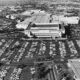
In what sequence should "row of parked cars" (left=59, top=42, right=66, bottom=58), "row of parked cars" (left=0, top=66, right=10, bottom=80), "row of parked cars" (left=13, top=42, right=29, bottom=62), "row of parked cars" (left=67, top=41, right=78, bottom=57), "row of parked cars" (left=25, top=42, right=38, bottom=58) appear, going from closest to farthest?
"row of parked cars" (left=0, top=66, right=10, bottom=80) → "row of parked cars" (left=13, top=42, right=29, bottom=62) → "row of parked cars" (left=25, top=42, right=38, bottom=58) → "row of parked cars" (left=59, top=42, right=66, bottom=58) → "row of parked cars" (left=67, top=41, right=78, bottom=57)

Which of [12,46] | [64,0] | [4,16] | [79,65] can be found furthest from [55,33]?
[64,0]

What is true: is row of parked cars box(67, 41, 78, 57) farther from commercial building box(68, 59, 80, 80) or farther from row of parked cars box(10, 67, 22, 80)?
row of parked cars box(10, 67, 22, 80)

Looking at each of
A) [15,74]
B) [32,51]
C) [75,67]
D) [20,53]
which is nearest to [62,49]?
[32,51]

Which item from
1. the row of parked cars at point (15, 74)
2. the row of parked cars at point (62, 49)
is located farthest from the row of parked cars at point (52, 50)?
the row of parked cars at point (15, 74)

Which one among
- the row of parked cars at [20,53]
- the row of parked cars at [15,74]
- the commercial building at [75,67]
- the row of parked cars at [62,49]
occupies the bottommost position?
the row of parked cars at [62,49]

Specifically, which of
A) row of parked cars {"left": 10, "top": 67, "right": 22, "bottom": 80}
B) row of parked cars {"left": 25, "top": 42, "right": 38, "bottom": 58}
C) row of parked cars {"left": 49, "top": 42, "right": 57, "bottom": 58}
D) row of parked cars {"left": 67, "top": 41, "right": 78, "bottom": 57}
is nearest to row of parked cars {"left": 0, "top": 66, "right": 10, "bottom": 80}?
row of parked cars {"left": 10, "top": 67, "right": 22, "bottom": 80}

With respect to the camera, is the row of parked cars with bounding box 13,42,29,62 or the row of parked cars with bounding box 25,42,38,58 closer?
the row of parked cars with bounding box 13,42,29,62

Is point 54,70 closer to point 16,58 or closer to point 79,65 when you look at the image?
point 79,65

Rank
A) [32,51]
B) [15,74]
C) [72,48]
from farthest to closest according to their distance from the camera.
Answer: [72,48] < [32,51] < [15,74]

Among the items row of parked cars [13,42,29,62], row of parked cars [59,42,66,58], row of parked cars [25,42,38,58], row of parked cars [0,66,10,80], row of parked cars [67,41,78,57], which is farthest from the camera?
row of parked cars [67,41,78,57]

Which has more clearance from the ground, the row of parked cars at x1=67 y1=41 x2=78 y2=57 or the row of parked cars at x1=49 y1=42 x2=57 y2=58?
the row of parked cars at x1=49 y1=42 x2=57 y2=58

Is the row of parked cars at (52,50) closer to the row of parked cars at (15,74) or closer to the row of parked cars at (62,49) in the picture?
the row of parked cars at (62,49)

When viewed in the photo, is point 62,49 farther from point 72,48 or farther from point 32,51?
point 32,51
